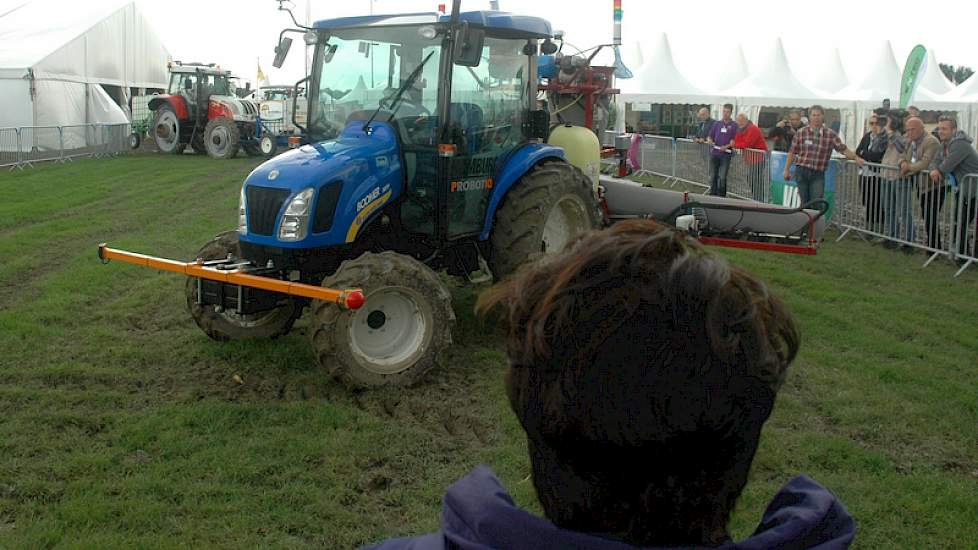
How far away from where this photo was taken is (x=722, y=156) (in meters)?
16.4

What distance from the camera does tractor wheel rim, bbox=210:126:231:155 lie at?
1037 inches

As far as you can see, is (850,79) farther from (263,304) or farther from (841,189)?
(263,304)

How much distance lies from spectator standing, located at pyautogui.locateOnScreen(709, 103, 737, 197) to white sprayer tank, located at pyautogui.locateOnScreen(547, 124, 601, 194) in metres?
7.39

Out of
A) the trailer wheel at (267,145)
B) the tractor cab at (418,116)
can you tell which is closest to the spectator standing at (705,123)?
the trailer wheel at (267,145)

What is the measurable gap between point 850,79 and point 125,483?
80.2 feet

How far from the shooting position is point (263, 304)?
20.1 feet

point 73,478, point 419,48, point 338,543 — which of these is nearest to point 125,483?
point 73,478

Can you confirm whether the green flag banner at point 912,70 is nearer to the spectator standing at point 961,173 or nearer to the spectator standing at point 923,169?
the spectator standing at point 923,169

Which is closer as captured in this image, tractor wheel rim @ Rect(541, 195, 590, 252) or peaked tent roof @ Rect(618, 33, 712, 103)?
tractor wheel rim @ Rect(541, 195, 590, 252)

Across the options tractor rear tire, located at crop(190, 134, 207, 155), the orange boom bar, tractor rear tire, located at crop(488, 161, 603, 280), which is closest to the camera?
the orange boom bar

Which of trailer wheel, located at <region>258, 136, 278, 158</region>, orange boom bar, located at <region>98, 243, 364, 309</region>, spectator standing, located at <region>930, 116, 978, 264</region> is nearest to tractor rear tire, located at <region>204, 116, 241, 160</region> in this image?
trailer wheel, located at <region>258, 136, 278, 158</region>

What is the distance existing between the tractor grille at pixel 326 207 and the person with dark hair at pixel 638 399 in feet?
16.7

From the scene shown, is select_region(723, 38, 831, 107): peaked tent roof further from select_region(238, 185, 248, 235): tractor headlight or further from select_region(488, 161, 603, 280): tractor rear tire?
select_region(238, 185, 248, 235): tractor headlight

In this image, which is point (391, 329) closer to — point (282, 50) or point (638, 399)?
point (282, 50)
